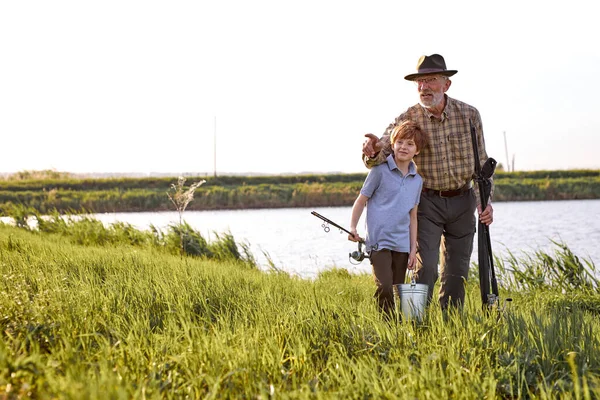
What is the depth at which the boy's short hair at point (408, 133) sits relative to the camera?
4.44 m

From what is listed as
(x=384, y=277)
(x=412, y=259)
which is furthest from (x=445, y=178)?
(x=384, y=277)

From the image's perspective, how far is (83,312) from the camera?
387cm

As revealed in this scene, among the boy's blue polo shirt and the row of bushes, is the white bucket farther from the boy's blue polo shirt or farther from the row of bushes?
the row of bushes

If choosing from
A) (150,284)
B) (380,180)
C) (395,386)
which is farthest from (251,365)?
(150,284)

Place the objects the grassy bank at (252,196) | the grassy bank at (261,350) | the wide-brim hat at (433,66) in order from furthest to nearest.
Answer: the grassy bank at (252,196) < the wide-brim hat at (433,66) < the grassy bank at (261,350)

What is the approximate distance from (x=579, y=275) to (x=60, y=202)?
2724 centimetres

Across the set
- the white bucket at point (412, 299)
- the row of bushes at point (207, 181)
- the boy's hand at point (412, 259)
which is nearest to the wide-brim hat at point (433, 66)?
the boy's hand at point (412, 259)

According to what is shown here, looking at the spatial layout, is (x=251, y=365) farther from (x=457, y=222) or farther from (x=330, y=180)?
(x=330, y=180)

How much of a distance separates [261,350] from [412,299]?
118cm

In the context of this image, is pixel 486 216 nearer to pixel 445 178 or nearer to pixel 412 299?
pixel 445 178

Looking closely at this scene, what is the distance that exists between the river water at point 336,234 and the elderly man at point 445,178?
3713mm

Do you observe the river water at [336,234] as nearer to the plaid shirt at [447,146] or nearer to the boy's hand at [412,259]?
the plaid shirt at [447,146]

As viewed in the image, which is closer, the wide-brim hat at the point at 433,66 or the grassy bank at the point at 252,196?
the wide-brim hat at the point at 433,66

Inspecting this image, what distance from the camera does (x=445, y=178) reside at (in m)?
4.95
